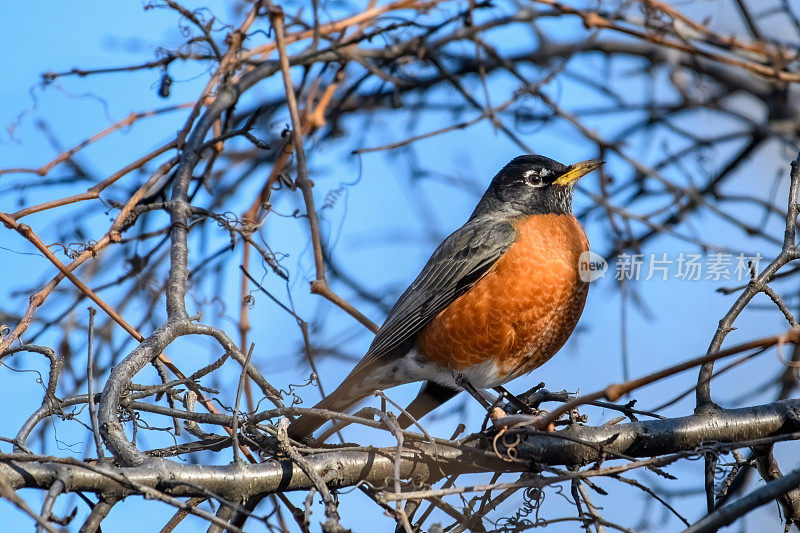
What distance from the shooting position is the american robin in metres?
3.48

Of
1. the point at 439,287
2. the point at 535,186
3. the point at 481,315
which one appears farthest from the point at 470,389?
the point at 535,186

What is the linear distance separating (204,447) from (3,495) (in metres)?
0.83

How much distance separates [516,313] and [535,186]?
0.94m

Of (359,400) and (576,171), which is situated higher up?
(576,171)

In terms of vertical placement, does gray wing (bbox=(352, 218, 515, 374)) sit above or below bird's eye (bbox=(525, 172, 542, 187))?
below

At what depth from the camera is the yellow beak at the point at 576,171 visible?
3.86m

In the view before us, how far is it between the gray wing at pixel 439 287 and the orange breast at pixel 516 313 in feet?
0.13

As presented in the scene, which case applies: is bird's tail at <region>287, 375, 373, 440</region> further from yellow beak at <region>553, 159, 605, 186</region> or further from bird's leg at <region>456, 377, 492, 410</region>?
yellow beak at <region>553, 159, 605, 186</region>

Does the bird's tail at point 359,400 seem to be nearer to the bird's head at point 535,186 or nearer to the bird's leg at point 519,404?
the bird's leg at point 519,404

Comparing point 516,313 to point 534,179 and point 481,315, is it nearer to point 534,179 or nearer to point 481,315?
point 481,315

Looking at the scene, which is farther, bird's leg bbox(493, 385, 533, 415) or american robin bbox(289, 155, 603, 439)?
american robin bbox(289, 155, 603, 439)

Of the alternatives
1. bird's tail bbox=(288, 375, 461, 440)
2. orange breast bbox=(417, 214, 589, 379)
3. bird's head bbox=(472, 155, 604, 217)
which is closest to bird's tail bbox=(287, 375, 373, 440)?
bird's tail bbox=(288, 375, 461, 440)

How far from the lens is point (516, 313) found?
3445mm

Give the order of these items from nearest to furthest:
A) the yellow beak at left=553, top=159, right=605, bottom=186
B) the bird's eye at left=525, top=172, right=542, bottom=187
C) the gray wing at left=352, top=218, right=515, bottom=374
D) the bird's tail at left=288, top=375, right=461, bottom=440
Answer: the bird's tail at left=288, top=375, right=461, bottom=440
the gray wing at left=352, top=218, right=515, bottom=374
the yellow beak at left=553, top=159, right=605, bottom=186
the bird's eye at left=525, top=172, right=542, bottom=187
